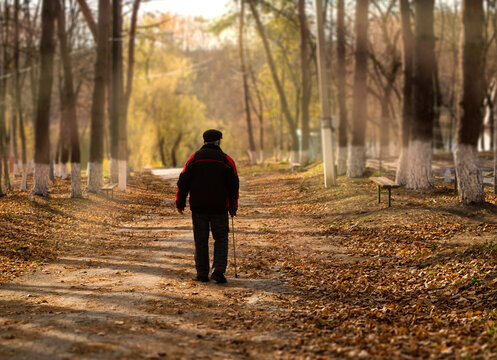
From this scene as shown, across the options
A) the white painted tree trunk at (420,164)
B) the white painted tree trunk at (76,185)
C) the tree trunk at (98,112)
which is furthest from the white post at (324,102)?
the white painted tree trunk at (76,185)

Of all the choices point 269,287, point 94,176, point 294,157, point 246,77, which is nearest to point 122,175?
point 94,176

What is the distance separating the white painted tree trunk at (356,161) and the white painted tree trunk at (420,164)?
4800 millimetres

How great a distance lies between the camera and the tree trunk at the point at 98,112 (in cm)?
1906

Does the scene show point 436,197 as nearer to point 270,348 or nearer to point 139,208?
point 139,208

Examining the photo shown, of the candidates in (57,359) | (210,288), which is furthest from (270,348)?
(210,288)

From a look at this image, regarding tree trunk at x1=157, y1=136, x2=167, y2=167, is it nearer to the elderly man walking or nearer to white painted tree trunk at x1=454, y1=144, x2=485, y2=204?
white painted tree trunk at x1=454, y1=144, x2=485, y2=204

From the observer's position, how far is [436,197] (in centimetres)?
1391

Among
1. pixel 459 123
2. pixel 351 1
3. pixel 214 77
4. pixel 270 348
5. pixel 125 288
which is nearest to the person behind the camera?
pixel 270 348

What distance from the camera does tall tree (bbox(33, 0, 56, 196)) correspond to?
18188mm

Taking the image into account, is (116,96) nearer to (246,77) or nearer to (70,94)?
(70,94)

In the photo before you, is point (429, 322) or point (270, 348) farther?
point (429, 322)

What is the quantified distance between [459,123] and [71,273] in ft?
26.8

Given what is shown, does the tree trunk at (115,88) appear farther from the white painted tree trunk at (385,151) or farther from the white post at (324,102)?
the white painted tree trunk at (385,151)

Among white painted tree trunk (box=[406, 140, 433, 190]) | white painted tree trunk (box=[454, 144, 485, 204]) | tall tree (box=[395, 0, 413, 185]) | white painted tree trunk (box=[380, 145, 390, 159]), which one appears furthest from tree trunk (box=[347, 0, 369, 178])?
Answer: white painted tree trunk (box=[380, 145, 390, 159])
